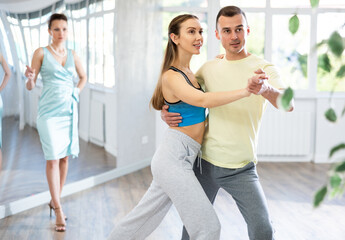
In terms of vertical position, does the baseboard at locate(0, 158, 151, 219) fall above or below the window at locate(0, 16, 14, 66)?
below

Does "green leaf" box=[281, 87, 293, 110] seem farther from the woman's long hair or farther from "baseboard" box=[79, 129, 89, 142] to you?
"baseboard" box=[79, 129, 89, 142]

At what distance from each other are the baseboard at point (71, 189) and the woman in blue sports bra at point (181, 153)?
1802 mm

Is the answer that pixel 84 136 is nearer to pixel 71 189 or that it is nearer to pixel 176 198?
pixel 71 189

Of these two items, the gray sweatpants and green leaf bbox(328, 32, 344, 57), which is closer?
green leaf bbox(328, 32, 344, 57)

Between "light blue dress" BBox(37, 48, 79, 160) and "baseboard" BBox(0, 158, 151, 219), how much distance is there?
622mm

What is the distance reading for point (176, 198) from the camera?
210 centimetres

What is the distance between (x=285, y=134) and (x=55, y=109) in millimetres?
3295

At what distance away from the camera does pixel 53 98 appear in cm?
356

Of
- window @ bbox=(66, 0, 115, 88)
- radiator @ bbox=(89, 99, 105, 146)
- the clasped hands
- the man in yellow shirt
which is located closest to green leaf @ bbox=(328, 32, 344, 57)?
the clasped hands

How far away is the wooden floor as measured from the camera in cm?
337

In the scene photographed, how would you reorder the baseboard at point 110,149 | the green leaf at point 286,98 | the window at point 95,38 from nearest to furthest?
the green leaf at point 286,98
the window at point 95,38
the baseboard at point 110,149

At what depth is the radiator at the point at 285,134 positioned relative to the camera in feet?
19.0

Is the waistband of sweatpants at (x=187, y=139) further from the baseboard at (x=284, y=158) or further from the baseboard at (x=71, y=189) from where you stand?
the baseboard at (x=284, y=158)

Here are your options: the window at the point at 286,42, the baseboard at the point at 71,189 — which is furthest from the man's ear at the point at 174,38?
the window at the point at 286,42
